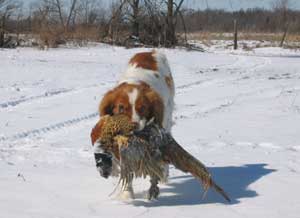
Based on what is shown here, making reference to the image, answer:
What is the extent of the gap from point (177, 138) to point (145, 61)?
2255 millimetres

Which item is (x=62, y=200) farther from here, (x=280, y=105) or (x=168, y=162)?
(x=280, y=105)

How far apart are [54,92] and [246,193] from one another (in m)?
7.87

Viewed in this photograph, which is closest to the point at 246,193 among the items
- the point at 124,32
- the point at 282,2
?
the point at 124,32

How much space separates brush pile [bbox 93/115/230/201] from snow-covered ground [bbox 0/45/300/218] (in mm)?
268

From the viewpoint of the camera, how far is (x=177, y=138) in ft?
28.7

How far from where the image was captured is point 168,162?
564cm

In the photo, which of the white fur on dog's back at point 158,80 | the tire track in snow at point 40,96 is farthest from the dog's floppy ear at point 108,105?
the tire track in snow at point 40,96

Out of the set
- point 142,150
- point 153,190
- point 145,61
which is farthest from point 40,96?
point 142,150

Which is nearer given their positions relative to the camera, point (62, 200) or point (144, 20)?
point (62, 200)

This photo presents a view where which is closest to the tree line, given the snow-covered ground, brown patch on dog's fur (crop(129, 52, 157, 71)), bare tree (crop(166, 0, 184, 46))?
bare tree (crop(166, 0, 184, 46))

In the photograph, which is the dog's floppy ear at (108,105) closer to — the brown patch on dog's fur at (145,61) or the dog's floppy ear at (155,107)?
the dog's floppy ear at (155,107)

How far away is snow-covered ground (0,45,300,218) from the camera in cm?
535

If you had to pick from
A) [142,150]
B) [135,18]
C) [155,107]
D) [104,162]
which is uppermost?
[135,18]

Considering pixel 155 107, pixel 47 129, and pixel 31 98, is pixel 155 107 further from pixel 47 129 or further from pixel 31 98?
pixel 31 98
